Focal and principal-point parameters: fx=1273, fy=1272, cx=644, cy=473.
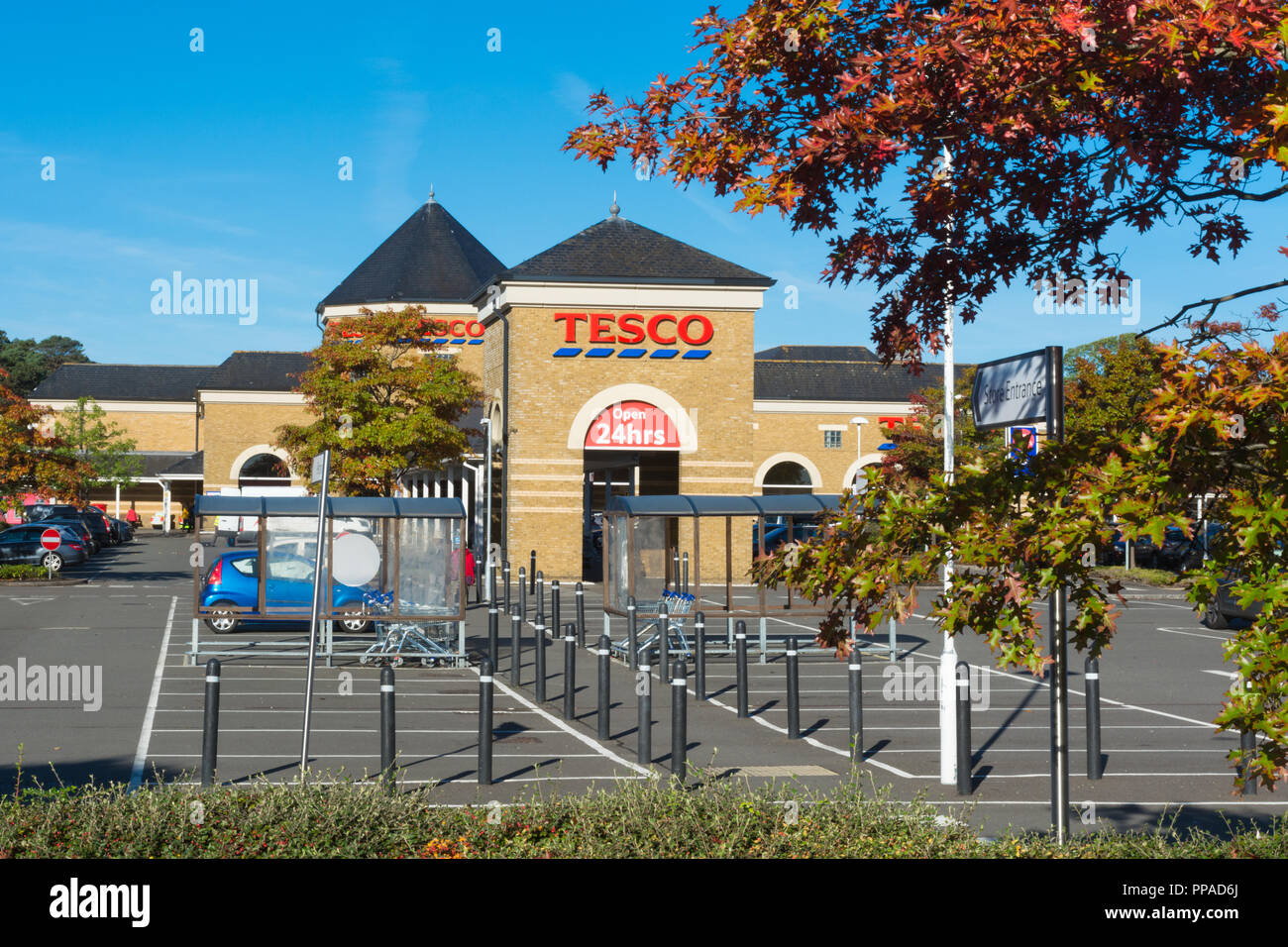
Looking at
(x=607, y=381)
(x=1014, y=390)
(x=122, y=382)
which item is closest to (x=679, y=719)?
(x=1014, y=390)

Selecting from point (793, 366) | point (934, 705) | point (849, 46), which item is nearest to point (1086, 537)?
point (849, 46)

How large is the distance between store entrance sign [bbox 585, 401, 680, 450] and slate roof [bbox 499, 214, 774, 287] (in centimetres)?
364

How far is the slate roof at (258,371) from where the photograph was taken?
67.5 m

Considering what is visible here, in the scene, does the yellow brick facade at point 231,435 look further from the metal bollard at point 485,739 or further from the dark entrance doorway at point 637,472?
the metal bollard at point 485,739

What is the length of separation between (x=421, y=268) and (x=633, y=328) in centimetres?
2453

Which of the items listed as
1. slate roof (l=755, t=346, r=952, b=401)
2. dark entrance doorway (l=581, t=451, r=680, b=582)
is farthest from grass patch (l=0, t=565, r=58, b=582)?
slate roof (l=755, t=346, r=952, b=401)

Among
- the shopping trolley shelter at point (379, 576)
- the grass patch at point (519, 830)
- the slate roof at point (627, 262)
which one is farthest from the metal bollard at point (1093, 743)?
the slate roof at point (627, 262)

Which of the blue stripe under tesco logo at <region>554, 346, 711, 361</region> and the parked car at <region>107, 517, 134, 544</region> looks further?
the parked car at <region>107, 517, 134, 544</region>

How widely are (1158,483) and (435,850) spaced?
3435 mm

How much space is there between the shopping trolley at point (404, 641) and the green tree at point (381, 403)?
19.2 meters

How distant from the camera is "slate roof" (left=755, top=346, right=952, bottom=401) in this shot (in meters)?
60.6

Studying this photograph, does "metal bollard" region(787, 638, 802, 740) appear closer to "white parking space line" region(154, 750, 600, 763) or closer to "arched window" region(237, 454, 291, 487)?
"white parking space line" region(154, 750, 600, 763)
